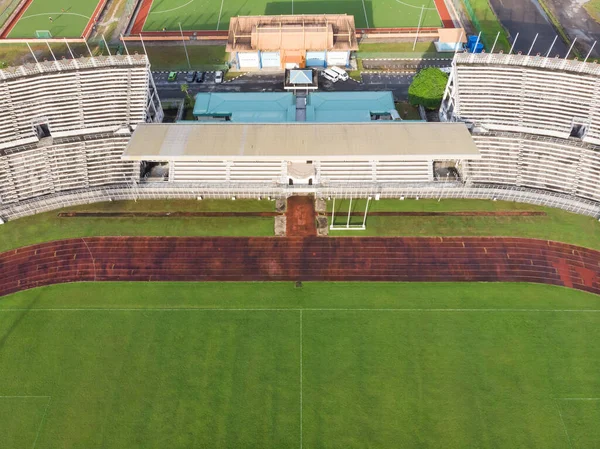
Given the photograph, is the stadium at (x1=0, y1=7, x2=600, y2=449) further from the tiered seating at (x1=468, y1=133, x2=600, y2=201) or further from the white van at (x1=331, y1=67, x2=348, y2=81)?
the white van at (x1=331, y1=67, x2=348, y2=81)

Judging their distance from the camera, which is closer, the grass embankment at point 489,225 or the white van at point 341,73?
the grass embankment at point 489,225

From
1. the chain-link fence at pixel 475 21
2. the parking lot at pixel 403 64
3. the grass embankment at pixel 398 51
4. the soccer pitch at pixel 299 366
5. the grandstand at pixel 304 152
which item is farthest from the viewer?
the chain-link fence at pixel 475 21

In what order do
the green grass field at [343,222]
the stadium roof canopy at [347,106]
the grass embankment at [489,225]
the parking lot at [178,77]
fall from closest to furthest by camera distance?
1. the grass embankment at [489,225]
2. the green grass field at [343,222]
3. the stadium roof canopy at [347,106]
4. the parking lot at [178,77]

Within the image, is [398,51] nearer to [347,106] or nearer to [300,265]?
[347,106]

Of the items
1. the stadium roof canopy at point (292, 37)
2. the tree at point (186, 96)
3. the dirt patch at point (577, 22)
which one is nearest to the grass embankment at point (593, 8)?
the dirt patch at point (577, 22)

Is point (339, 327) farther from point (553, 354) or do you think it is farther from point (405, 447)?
point (553, 354)

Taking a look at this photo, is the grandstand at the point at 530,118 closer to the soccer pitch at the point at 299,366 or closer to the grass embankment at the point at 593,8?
the soccer pitch at the point at 299,366

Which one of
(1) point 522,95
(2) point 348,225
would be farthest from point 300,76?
(1) point 522,95

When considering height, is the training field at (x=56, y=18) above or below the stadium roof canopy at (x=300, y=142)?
above
